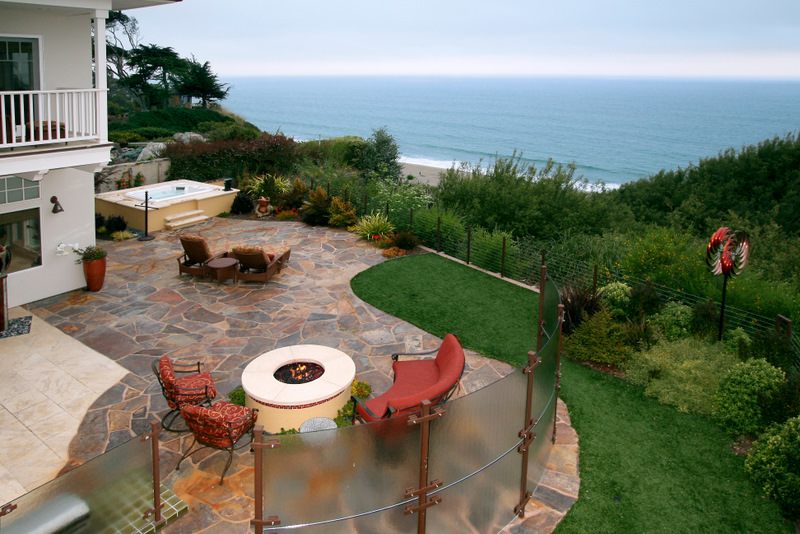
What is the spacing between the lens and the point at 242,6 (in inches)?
3629

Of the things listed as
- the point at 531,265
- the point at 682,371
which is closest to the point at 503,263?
the point at 531,265

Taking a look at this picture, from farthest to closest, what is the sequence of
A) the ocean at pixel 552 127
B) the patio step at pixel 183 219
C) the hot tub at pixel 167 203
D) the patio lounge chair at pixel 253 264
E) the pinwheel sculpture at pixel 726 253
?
the ocean at pixel 552 127 → the patio step at pixel 183 219 → the hot tub at pixel 167 203 → the patio lounge chair at pixel 253 264 → the pinwheel sculpture at pixel 726 253

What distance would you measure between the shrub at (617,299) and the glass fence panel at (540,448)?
4223 millimetres

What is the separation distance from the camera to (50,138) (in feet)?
33.9

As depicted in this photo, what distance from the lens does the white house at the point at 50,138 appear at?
416 inches

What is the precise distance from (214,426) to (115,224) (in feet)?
39.3

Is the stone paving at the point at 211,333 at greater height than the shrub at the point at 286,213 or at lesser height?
lesser

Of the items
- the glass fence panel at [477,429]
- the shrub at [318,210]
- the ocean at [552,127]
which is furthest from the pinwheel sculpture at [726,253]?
the ocean at [552,127]

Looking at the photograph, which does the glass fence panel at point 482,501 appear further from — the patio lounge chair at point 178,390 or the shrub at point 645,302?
the shrub at point 645,302

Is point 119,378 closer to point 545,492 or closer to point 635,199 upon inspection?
point 545,492

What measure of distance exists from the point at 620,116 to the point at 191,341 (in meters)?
133

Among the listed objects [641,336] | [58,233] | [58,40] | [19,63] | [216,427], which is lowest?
[216,427]

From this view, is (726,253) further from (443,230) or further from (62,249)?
(62,249)

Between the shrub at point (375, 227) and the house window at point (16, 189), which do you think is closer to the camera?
the house window at point (16, 189)
